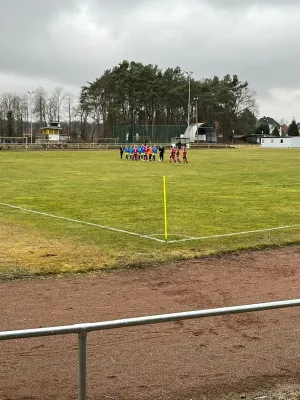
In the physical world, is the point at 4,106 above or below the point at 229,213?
above

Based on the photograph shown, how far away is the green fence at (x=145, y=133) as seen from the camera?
102m

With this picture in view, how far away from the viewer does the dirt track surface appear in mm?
5047

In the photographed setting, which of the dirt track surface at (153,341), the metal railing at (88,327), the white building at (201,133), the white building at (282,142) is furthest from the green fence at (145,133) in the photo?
the metal railing at (88,327)

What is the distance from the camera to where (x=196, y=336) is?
6348 mm

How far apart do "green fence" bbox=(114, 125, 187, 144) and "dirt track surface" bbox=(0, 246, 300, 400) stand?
93.0 m

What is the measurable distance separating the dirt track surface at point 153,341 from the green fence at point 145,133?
93013 millimetres

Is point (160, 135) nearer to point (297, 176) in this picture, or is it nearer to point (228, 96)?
point (228, 96)

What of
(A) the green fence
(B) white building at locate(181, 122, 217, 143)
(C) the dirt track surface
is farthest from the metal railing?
(B) white building at locate(181, 122, 217, 143)

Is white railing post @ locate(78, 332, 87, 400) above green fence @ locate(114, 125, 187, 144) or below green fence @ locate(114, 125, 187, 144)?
below

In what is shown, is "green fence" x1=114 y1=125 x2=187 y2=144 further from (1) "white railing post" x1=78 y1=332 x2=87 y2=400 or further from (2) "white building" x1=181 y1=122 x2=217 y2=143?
(1) "white railing post" x1=78 y1=332 x2=87 y2=400

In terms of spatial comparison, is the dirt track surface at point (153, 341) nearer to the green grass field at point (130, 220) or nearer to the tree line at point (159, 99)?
the green grass field at point (130, 220)

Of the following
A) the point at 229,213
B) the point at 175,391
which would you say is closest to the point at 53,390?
the point at 175,391

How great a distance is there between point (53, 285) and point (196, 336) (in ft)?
11.0

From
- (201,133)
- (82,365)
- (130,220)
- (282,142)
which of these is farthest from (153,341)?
(201,133)
